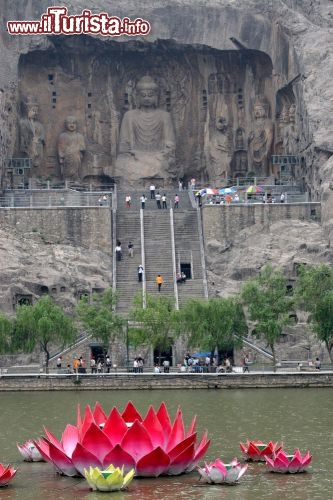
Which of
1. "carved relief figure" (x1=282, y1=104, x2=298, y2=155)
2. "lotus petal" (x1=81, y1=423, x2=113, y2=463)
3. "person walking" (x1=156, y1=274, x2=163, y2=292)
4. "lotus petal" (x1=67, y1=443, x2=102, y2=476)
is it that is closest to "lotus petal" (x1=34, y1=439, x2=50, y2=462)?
"lotus petal" (x1=67, y1=443, x2=102, y2=476)

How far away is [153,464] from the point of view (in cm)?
3266

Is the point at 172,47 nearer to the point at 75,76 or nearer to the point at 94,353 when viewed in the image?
the point at 75,76

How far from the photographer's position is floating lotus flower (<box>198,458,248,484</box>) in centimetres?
3244

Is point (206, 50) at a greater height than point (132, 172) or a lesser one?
greater

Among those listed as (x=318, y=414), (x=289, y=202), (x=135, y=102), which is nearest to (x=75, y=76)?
(x=135, y=102)

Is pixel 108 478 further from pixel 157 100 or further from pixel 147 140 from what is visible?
pixel 157 100

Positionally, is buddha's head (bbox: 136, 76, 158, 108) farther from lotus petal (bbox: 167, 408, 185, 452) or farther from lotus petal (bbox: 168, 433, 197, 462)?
lotus petal (bbox: 167, 408, 185, 452)

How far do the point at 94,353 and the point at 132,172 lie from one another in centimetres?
2197

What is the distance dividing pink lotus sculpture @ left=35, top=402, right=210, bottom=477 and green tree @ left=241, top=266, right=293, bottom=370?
35.5 m

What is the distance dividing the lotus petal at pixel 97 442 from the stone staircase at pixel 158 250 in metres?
43.4

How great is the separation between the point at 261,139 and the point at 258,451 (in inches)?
2298

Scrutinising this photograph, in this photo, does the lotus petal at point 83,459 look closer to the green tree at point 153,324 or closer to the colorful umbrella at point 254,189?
the green tree at point 153,324

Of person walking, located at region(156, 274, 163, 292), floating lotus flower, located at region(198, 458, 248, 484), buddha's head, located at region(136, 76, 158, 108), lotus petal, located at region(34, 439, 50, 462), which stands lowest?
floating lotus flower, located at region(198, 458, 248, 484)

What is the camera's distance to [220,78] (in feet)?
309
